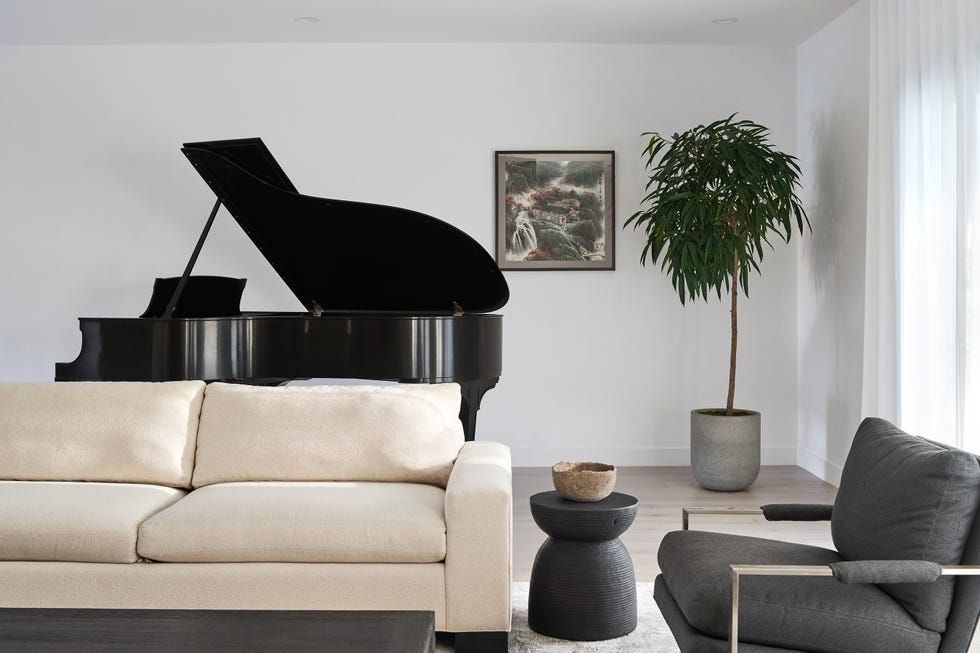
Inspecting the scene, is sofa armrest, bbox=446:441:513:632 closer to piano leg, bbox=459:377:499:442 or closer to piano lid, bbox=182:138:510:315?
piano leg, bbox=459:377:499:442

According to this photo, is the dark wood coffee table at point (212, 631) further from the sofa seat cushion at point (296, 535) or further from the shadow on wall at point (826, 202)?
the shadow on wall at point (826, 202)

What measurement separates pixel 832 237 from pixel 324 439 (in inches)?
146

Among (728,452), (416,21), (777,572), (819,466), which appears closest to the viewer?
(777,572)

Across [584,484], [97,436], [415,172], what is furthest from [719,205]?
[97,436]

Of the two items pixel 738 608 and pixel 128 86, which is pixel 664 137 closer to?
pixel 128 86

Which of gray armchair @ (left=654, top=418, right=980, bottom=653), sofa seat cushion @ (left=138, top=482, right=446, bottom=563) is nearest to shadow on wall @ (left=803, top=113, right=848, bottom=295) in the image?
gray armchair @ (left=654, top=418, right=980, bottom=653)

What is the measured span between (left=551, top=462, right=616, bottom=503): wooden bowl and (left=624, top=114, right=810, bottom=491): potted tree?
2603mm

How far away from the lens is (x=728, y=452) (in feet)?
17.9

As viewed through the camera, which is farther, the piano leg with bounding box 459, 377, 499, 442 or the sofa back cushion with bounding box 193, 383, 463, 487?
the piano leg with bounding box 459, 377, 499, 442

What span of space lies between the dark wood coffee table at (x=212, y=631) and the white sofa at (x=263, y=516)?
0.65 meters

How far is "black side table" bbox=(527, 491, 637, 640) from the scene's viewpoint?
9.76 feet

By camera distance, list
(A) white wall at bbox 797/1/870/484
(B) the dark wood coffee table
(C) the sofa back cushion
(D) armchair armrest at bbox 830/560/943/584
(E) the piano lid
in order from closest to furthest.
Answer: (B) the dark wood coffee table → (D) armchair armrest at bbox 830/560/943/584 → (C) the sofa back cushion → (E) the piano lid → (A) white wall at bbox 797/1/870/484

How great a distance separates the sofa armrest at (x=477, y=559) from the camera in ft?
9.02

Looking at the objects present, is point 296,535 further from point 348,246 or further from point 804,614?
point 348,246
